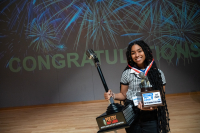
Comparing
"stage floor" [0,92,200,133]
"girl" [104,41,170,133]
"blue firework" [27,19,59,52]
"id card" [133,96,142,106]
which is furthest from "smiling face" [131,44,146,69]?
"blue firework" [27,19,59,52]

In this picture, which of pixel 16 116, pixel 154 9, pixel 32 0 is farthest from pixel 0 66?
pixel 154 9

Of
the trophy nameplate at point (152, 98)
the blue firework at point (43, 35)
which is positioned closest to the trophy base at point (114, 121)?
the trophy nameplate at point (152, 98)

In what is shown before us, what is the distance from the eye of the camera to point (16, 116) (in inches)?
165

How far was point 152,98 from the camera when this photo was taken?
3.25 feet

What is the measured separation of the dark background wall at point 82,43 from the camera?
4625mm

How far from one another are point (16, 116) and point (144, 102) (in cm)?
398

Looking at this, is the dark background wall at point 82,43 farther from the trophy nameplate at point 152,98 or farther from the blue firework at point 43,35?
the trophy nameplate at point 152,98

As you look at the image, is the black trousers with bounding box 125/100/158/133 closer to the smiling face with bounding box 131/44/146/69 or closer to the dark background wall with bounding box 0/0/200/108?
the smiling face with bounding box 131/44/146/69

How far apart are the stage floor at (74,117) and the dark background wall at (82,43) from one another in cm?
25

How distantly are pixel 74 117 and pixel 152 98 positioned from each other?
2974 mm

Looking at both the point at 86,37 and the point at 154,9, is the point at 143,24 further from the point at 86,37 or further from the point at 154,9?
the point at 86,37

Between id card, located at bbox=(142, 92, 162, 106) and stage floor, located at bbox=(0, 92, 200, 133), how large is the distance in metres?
1.93

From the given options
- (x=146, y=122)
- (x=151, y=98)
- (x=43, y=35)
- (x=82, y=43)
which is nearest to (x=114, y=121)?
(x=151, y=98)

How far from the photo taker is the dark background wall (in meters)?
4.62
